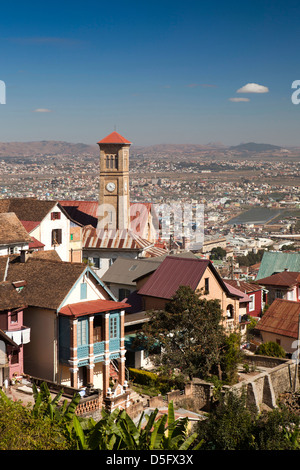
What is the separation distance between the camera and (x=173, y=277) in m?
28.9

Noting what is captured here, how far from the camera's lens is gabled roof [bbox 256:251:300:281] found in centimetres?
4475

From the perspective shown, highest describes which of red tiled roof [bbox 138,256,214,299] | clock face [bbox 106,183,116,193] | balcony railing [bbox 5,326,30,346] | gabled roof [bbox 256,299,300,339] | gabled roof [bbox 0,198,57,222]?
clock face [bbox 106,183,116,193]

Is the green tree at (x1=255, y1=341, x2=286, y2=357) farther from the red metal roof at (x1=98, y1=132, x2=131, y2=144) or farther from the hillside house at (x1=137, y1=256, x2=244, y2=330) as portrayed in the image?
the red metal roof at (x1=98, y1=132, x2=131, y2=144)

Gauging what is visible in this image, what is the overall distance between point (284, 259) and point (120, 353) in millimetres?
25119

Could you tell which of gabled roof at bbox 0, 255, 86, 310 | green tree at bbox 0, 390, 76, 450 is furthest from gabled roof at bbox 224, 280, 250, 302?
green tree at bbox 0, 390, 76, 450

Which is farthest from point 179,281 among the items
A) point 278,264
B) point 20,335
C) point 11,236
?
point 278,264

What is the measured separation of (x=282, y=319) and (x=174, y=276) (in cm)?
699

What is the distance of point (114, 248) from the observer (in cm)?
5044

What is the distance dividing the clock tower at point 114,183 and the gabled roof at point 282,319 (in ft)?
87.1

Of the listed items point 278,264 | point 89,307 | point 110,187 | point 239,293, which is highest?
point 110,187

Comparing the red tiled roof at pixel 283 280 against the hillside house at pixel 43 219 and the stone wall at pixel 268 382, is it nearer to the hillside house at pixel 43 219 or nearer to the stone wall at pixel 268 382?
the stone wall at pixel 268 382

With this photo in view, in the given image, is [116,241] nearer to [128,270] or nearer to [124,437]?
[128,270]

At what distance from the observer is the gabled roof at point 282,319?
103ft

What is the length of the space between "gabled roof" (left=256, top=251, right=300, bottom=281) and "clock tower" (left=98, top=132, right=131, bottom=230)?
15809 mm
